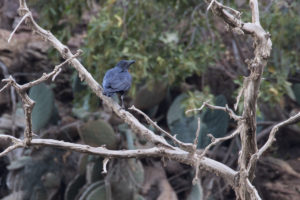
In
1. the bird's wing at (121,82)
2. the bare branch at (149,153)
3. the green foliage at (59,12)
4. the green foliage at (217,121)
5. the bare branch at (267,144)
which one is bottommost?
the bare branch at (267,144)

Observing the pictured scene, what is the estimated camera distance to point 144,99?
745cm

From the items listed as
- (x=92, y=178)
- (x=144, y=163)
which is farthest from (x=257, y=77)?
(x=144, y=163)

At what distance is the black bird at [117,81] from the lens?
4461mm

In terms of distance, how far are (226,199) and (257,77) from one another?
517 centimetres

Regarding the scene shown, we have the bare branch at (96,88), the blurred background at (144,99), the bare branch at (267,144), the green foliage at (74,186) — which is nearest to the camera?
the bare branch at (267,144)

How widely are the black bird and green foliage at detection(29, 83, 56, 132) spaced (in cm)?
163

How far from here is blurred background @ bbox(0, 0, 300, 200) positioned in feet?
21.6

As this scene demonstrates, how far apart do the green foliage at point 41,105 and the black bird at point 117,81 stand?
64.2 inches

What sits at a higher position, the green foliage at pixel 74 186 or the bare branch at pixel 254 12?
the green foliage at pixel 74 186

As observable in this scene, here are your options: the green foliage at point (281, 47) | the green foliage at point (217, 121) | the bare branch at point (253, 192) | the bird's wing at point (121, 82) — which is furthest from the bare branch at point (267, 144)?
the green foliage at point (217, 121)

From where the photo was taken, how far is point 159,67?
6.66m

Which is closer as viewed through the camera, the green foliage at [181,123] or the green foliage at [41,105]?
the green foliage at [41,105]

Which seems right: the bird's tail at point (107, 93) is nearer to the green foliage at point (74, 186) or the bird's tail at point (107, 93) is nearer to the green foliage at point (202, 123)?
the green foliage at point (202, 123)

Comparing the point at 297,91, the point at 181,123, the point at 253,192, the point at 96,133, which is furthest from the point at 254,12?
the point at 297,91
